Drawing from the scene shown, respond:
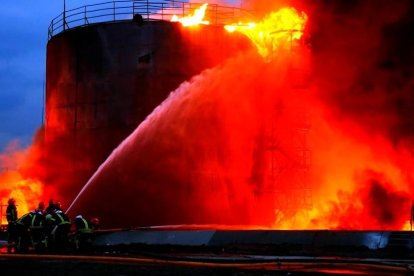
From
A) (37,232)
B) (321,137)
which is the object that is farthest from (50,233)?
(321,137)

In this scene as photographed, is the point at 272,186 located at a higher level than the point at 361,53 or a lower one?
lower

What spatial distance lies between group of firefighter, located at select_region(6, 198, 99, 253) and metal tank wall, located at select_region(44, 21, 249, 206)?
7.61 meters

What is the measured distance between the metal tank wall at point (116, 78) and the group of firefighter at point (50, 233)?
7607mm

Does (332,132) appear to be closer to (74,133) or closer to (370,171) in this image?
(370,171)

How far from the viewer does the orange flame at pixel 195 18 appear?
81.8 ft

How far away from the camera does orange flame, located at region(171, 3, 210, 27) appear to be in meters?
24.9

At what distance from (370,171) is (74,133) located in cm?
1150

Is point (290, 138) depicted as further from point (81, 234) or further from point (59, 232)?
point (59, 232)

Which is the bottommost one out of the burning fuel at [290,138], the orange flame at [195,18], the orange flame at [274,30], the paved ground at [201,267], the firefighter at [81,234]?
the paved ground at [201,267]

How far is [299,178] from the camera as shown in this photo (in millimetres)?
23078

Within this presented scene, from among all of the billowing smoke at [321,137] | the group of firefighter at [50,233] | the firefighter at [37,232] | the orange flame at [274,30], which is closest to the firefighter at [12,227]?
the group of firefighter at [50,233]

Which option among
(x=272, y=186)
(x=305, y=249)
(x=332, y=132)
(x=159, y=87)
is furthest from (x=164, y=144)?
(x=305, y=249)

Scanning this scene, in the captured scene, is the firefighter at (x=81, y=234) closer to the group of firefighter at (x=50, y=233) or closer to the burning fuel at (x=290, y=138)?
the group of firefighter at (x=50, y=233)

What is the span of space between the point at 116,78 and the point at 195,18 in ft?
12.9
